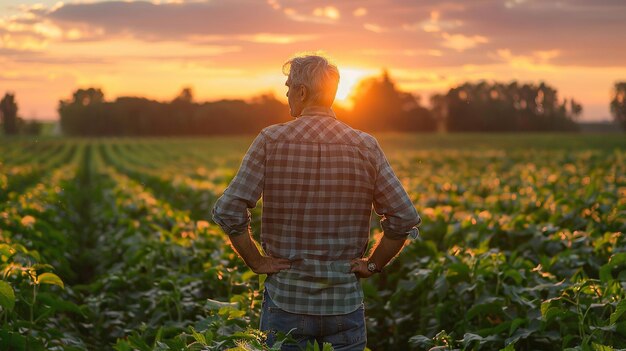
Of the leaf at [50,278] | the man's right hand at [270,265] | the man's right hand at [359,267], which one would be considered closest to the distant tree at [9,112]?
the leaf at [50,278]

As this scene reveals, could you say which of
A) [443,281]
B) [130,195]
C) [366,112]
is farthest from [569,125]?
[443,281]

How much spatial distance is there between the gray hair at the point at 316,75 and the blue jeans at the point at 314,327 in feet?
3.36

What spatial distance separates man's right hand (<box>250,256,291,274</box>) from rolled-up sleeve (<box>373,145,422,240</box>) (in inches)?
21.1

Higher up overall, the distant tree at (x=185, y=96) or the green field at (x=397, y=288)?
the distant tree at (x=185, y=96)

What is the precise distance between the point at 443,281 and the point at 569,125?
334 ft

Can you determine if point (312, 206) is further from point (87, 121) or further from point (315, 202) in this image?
point (87, 121)

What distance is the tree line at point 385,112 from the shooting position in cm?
9062

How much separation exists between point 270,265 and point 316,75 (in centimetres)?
93

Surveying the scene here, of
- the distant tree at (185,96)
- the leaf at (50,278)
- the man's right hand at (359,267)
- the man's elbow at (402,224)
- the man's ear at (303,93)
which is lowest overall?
the leaf at (50,278)

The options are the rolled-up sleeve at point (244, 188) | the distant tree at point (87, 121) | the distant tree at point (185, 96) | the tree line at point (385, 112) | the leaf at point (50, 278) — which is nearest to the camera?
the rolled-up sleeve at point (244, 188)

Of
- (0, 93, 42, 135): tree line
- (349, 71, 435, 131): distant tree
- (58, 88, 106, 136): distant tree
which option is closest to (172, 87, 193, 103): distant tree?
(349, 71, 435, 131): distant tree

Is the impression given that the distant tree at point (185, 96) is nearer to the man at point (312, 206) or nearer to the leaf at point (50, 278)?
the leaf at point (50, 278)

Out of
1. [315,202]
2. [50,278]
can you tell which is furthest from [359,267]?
[50,278]

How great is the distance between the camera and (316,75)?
141 inches
